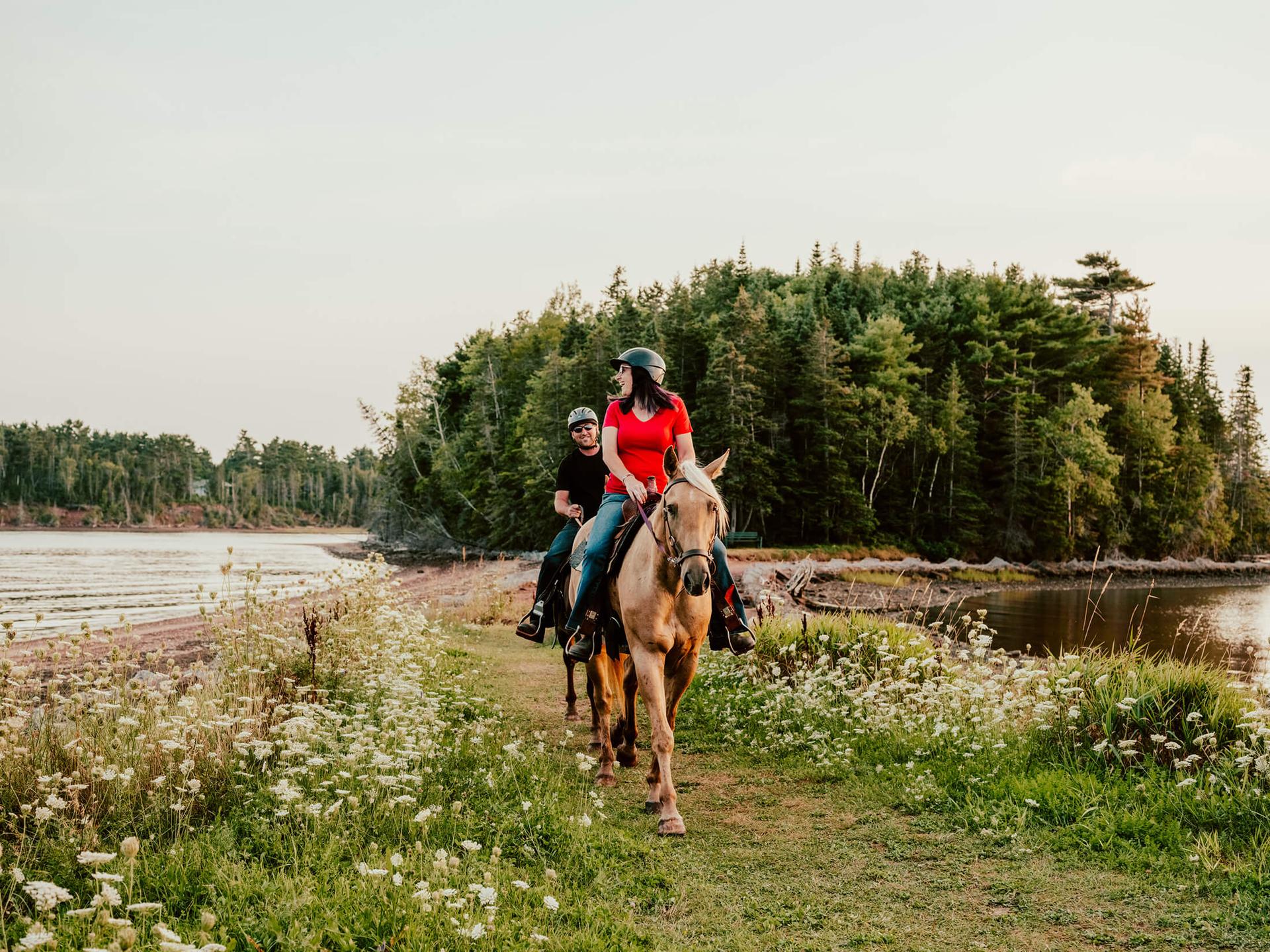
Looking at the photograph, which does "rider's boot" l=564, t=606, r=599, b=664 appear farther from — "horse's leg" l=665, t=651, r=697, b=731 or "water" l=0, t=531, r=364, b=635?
"water" l=0, t=531, r=364, b=635

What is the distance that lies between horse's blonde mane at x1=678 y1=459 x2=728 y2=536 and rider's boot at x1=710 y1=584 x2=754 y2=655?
0.94 m

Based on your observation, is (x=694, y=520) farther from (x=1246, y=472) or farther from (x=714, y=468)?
(x=1246, y=472)

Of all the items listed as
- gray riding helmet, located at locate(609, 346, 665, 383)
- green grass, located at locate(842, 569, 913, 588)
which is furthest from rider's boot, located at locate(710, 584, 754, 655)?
green grass, located at locate(842, 569, 913, 588)

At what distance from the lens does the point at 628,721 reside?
→ 25.9ft

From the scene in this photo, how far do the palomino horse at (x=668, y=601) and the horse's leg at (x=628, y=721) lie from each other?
0.49 metres

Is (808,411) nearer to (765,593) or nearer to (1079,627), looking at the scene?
(1079,627)

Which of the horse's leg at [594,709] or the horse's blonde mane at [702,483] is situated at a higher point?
the horse's blonde mane at [702,483]

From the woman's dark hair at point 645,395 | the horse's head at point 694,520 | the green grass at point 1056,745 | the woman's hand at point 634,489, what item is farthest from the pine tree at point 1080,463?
the horse's head at point 694,520

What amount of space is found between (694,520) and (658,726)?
1.69 meters

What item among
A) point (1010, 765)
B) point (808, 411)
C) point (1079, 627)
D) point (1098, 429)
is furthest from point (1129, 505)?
point (1010, 765)

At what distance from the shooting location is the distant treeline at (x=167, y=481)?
390ft

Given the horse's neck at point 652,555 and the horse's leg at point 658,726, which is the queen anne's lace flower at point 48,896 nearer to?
the horse's leg at point 658,726

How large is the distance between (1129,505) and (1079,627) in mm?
46634

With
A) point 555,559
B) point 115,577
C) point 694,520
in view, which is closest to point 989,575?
point 115,577
